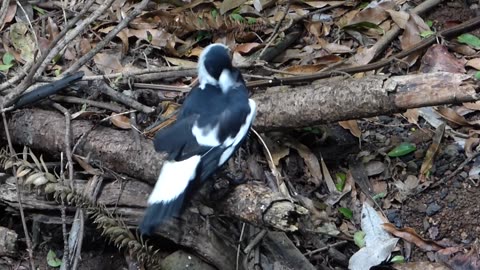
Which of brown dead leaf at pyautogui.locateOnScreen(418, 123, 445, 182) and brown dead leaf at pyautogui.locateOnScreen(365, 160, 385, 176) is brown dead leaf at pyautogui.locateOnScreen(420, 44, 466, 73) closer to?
brown dead leaf at pyautogui.locateOnScreen(418, 123, 445, 182)

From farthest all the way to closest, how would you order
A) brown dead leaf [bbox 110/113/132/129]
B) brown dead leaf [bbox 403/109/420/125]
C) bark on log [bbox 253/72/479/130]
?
1. brown dead leaf [bbox 403/109/420/125]
2. brown dead leaf [bbox 110/113/132/129]
3. bark on log [bbox 253/72/479/130]

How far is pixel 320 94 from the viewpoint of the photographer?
172 inches

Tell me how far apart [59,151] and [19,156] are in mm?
309

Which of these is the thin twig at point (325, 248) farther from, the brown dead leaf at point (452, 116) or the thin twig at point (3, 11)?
the thin twig at point (3, 11)

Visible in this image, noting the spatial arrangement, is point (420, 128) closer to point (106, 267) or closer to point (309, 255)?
point (309, 255)

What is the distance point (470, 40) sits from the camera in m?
5.20

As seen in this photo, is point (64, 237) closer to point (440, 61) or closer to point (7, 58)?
point (7, 58)

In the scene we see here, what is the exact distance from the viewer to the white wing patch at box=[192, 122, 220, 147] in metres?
3.92

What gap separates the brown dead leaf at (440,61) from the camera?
16.8 ft

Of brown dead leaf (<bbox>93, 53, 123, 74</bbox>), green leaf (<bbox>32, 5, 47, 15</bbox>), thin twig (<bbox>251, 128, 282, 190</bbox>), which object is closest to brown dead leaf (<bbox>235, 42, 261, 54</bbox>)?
brown dead leaf (<bbox>93, 53, 123, 74</bbox>)

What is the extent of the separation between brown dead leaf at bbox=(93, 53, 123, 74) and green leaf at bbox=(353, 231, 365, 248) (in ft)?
6.04

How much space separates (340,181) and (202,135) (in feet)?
3.77

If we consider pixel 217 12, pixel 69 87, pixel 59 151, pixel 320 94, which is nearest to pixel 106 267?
pixel 59 151

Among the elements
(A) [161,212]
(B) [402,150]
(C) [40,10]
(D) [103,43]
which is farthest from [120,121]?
(B) [402,150]
